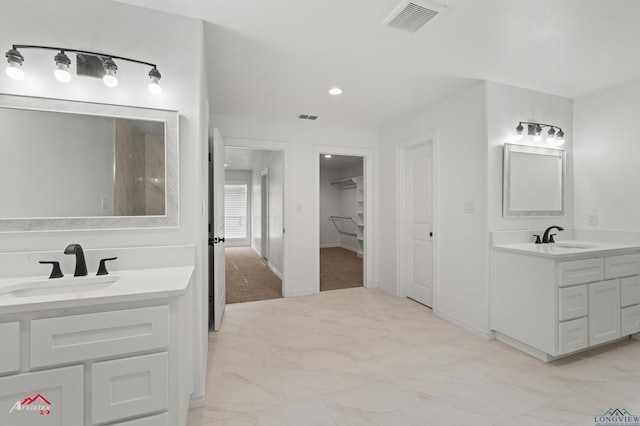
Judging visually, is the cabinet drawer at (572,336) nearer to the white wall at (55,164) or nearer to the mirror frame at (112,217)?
the mirror frame at (112,217)

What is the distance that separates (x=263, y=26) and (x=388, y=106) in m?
1.89

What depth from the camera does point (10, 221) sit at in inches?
56.9

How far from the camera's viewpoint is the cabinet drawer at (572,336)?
217cm

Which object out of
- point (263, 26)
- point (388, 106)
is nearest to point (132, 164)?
point (263, 26)

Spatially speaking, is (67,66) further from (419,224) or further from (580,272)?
(580,272)

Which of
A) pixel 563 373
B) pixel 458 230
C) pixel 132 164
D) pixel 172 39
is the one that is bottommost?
pixel 563 373

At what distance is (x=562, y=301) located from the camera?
219cm

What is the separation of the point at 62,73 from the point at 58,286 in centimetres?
105

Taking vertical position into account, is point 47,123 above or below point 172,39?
below

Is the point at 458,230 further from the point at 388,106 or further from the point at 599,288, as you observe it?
the point at 388,106

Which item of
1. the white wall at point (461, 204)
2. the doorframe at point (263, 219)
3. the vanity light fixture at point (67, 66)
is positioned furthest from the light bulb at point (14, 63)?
the doorframe at point (263, 219)

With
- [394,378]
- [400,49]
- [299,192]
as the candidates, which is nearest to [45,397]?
[394,378]

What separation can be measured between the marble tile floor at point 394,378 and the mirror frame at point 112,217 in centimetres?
117

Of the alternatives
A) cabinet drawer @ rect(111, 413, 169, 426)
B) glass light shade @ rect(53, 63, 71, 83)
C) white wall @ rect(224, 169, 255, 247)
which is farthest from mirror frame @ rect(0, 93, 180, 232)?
white wall @ rect(224, 169, 255, 247)
